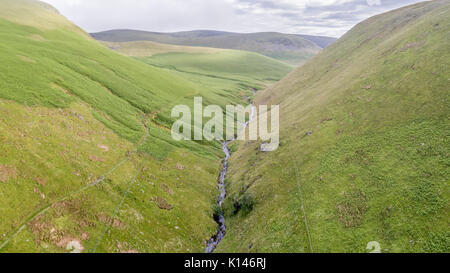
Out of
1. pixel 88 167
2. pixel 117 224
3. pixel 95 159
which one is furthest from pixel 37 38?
pixel 117 224

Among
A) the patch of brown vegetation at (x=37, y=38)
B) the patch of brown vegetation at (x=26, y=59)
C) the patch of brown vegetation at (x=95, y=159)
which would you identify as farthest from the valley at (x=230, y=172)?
the patch of brown vegetation at (x=37, y=38)

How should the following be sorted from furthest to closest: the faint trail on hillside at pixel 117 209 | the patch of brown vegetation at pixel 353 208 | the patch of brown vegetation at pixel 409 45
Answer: the patch of brown vegetation at pixel 409 45, the patch of brown vegetation at pixel 353 208, the faint trail on hillside at pixel 117 209

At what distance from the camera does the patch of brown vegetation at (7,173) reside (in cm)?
2738

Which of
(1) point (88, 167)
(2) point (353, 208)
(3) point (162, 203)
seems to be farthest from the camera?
(3) point (162, 203)

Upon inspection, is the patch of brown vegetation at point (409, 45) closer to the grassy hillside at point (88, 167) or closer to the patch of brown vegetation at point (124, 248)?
the grassy hillside at point (88, 167)

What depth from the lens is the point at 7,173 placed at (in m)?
28.1

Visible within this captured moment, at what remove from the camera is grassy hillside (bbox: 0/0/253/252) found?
89.5ft

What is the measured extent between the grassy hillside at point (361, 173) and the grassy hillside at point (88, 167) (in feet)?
30.0

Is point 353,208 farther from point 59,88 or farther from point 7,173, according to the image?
point 59,88

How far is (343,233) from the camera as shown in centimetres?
2720

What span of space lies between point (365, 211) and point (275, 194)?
1343cm

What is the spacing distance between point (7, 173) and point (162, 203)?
801 inches

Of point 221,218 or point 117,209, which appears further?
point 221,218
